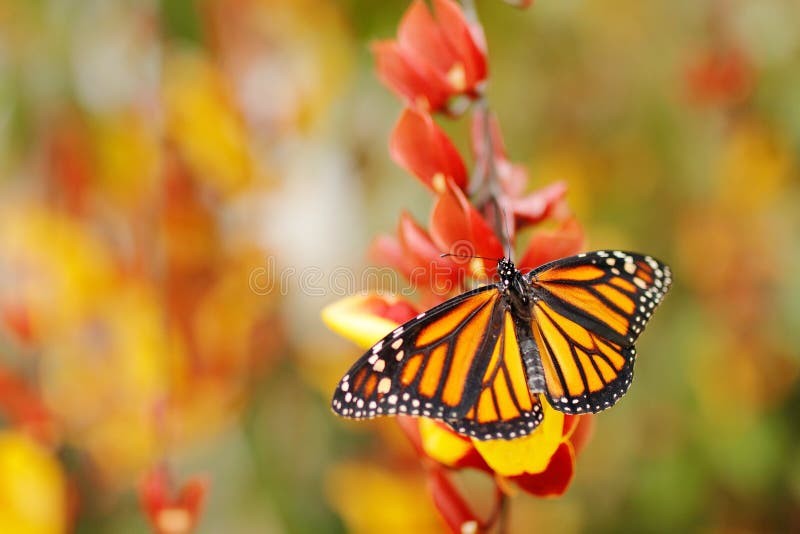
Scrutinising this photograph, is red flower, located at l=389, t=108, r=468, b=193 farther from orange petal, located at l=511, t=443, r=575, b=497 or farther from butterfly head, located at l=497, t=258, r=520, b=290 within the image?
orange petal, located at l=511, t=443, r=575, b=497

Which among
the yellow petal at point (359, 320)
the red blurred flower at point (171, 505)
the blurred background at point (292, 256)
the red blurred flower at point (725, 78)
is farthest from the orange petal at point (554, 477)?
the red blurred flower at point (725, 78)

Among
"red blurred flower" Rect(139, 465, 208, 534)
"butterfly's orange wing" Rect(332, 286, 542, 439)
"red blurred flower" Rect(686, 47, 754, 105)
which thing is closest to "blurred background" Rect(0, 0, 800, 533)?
"red blurred flower" Rect(686, 47, 754, 105)

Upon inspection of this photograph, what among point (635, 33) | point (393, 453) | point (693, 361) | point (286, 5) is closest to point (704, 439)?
point (693, 361)

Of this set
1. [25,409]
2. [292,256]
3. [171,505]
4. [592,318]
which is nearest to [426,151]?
[592,318]

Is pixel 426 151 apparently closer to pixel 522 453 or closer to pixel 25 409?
pixel 522 453

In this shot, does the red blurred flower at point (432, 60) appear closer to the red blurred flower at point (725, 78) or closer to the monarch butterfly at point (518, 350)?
the monarch butterfly at point (518, 350)

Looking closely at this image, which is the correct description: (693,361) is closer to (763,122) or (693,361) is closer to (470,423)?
(763,122)
